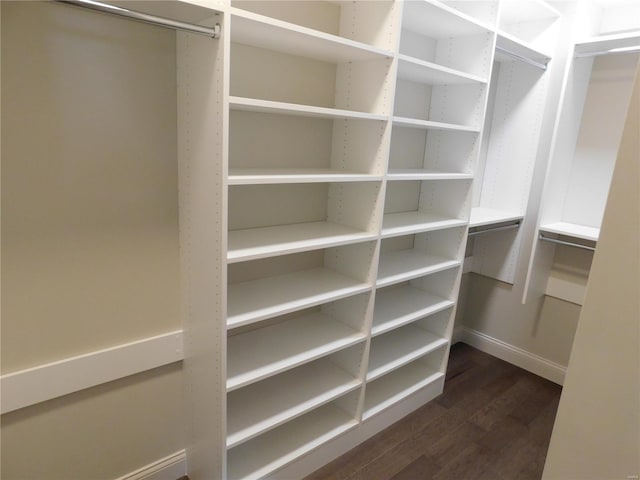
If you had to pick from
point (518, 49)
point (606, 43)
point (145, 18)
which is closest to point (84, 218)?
point (145, 18)

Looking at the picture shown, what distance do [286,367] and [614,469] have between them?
118 cm

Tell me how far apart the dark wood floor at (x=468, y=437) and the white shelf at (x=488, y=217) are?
3.92 feet

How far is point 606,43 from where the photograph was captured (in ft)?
7.68

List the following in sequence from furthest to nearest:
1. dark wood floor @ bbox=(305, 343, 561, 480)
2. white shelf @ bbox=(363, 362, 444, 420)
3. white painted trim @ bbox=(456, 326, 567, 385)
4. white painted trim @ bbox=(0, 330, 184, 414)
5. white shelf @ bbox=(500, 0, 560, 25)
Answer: white painted trim @ bbox=(456, 326, 567, 385)
white shelf @ bbox=(500, 0, 560, 25)
white shelf @ bbox=(363, 362, 444, 420)
dark wood floor @ bbox=(305, 343, 561, 480)
white painted trim @ bbox=(0, 330, 184, 414)

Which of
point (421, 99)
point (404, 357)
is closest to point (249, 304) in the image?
point (404, 357)

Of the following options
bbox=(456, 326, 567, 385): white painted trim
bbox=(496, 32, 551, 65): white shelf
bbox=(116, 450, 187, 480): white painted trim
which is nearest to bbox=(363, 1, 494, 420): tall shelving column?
bbox=(496, 32, 551, 65): white shelf

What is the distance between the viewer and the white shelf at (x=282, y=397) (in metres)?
1.70

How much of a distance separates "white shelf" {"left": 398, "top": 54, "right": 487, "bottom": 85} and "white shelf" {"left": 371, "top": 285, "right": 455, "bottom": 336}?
135cm

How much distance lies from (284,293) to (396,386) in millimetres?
1155

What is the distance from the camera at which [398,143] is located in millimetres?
2439

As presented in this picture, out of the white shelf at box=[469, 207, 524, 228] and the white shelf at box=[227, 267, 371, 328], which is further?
the white shelf at box=[469, 207, 524, 228]

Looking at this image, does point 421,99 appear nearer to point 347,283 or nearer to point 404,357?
point 347,283

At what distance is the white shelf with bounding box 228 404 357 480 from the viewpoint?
1.78 metres

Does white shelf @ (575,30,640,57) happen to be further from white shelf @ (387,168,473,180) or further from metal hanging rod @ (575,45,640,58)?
white shelf @ (387,168,473,180)
